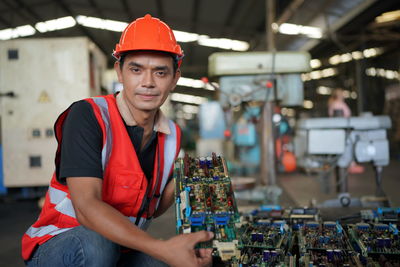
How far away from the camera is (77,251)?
3.45 ft

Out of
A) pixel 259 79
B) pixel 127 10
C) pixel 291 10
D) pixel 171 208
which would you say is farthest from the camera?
pixel 127 10

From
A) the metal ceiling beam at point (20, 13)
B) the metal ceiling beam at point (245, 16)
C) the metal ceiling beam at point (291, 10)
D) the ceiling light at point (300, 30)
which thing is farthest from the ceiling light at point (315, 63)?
the metal ceiling beam at point (20, 13)

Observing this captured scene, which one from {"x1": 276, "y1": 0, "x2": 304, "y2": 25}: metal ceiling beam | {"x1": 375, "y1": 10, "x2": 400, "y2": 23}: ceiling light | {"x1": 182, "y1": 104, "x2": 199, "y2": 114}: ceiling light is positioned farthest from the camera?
{"x1": 182, "y1": 104, "x2": 199, "y2": 114}: ceiling light

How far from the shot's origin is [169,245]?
0.90m

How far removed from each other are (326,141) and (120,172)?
1850mm

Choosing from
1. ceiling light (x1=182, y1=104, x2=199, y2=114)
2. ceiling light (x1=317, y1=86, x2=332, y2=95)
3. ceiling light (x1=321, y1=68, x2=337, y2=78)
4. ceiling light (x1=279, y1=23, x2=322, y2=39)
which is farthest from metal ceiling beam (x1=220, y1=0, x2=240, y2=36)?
ceiling light (x1=182, y1=104, x2=199, y2=114)

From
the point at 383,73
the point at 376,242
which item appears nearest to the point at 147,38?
the point at 376,242

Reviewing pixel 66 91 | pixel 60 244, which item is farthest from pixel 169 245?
pixel 66 91

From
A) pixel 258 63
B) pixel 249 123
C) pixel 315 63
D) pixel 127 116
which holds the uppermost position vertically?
pixel 315 63

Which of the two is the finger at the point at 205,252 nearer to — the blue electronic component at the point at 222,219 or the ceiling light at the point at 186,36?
the blue electronic component at the point at 222,219

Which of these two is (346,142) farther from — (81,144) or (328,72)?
(328,72)

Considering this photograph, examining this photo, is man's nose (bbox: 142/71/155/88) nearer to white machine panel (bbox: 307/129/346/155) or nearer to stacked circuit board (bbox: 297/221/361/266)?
stacked circuit board (bbox: 297/221/361/266)

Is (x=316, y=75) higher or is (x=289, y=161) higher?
(x=316, y=75)

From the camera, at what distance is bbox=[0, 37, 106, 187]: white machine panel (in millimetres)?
3529
